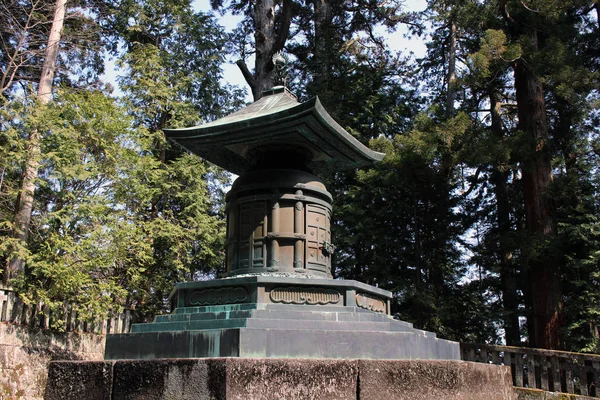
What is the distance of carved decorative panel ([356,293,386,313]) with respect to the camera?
6135mm

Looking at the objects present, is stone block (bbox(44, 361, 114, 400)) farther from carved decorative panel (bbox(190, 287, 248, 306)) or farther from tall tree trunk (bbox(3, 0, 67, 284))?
tall tree trunk (bbox(3, 0, 67, 284))

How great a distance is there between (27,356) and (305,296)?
6.96m

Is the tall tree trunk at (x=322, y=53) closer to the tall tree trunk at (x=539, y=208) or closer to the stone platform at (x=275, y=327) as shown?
the tall tree trunk at (x=539, y=208)

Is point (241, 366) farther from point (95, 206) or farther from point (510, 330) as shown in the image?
point (510, 330)

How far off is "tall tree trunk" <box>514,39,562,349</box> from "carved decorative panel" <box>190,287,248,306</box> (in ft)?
24.5

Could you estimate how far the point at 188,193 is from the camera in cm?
1380

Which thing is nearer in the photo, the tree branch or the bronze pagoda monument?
the bronze pagoda monument

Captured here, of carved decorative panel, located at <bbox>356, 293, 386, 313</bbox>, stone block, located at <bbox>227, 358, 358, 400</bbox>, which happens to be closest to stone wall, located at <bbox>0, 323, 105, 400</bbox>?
carved decorative panel, located at <bbox>356, 293, 386, 313</bbox>

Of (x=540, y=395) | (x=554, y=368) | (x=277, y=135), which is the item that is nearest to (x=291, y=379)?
(x=277, y=135)

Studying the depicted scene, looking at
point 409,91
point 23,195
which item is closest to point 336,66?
point 409,91

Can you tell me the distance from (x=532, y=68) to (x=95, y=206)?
30.6 ft

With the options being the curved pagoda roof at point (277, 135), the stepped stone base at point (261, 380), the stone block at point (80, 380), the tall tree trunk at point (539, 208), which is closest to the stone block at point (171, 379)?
the stepped stone base at point (261, 380)

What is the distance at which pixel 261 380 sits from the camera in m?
4.22

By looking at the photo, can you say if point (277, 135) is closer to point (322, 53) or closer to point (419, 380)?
point (419, 380)
